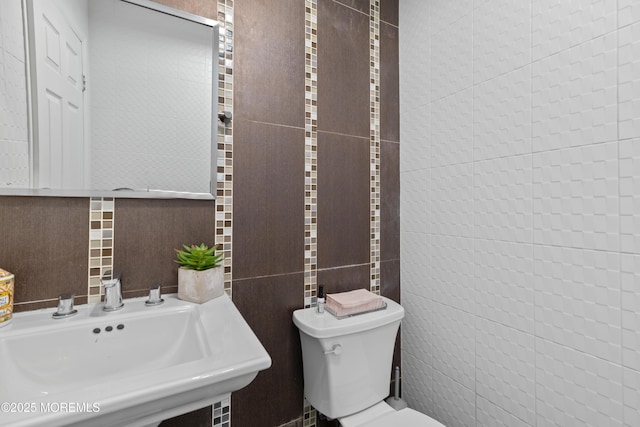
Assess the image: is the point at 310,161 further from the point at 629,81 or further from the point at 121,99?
the point at 629,81

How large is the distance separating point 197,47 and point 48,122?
53cm

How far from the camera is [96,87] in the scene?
99cm

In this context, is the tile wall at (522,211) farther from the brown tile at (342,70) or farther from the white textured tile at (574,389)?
the brown tile at (342,70)

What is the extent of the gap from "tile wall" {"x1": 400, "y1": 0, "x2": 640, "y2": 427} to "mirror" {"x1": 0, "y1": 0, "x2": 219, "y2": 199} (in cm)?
96

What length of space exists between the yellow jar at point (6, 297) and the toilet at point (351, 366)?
846mm

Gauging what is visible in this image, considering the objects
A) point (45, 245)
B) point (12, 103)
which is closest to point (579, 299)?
point (45, 245)

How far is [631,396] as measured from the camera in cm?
82

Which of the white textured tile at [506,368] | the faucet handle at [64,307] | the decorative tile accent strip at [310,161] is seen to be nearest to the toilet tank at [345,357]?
the decorative tile accent strip at [310,161]

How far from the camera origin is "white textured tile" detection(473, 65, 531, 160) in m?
1.05

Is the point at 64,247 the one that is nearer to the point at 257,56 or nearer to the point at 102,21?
the point at 102,21

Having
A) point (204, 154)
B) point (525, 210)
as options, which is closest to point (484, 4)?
point (525, 210)

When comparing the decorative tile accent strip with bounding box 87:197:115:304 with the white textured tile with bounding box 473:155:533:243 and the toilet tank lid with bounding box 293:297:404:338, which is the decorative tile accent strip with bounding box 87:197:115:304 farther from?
the white textured tile with bounding box 473:155:533:243

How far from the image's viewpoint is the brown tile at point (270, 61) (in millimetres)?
1201

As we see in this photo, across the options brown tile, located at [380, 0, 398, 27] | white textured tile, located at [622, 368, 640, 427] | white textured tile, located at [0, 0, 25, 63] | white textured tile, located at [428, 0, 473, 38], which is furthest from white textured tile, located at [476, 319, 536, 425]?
white textured tile, located at [0, 0, 25, 63]
